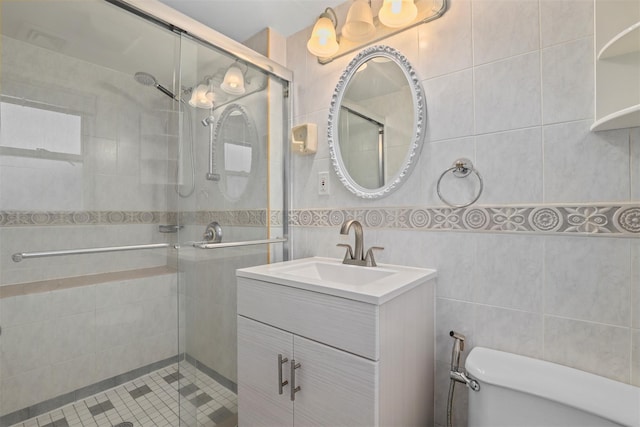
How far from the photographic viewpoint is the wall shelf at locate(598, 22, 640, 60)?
2.46ft

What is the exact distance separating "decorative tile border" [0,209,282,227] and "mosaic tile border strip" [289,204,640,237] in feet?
1.69

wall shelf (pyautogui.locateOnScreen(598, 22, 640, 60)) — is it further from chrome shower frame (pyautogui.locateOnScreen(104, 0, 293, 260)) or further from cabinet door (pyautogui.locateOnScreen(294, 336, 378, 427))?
chrome shower frame (pyautogui.locateOnScreen(104, 0, 293, 260))

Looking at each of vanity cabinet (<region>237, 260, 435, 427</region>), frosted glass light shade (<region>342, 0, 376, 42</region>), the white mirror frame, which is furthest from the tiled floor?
frosted glass light shade (<region>342, 0, 376, 42</region>)

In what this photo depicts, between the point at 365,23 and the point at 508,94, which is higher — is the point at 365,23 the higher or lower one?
the higher one

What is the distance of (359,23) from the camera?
133cm

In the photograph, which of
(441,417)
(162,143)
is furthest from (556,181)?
(162,143)

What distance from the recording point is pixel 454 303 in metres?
1.15

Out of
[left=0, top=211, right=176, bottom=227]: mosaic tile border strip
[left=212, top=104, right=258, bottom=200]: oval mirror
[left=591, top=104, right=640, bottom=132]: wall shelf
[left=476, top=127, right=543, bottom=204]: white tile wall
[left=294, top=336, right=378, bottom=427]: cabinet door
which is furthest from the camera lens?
[left=212, top=104, right=258, bottom=200]: oval mirror

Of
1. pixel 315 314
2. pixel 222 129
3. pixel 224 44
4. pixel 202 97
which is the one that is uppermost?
pixel 224 44

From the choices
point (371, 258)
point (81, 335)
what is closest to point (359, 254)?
point (371, 258)

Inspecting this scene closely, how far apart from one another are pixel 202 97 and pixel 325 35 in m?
0.65

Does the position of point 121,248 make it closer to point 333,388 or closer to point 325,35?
point 333,388

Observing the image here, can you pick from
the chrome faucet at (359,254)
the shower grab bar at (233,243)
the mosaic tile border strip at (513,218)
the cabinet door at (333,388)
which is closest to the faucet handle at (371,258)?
the chrome faucet at (359,254)

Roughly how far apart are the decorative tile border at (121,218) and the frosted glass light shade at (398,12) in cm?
109
